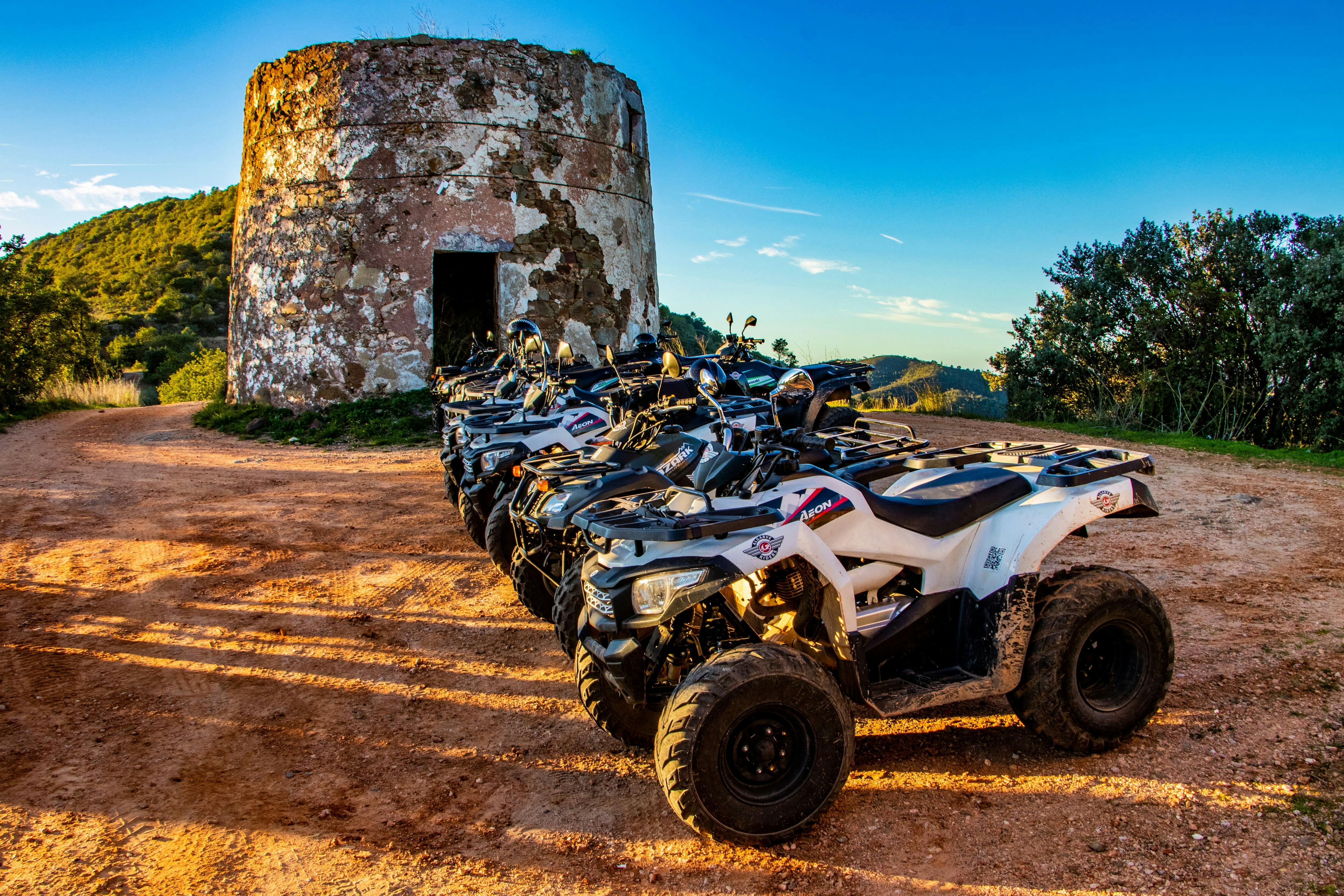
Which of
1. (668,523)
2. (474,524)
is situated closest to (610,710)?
(668,523)

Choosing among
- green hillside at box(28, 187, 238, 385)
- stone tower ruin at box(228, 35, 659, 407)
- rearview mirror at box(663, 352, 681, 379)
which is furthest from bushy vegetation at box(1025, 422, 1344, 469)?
green hillside at box(28, 187, 238, 385)

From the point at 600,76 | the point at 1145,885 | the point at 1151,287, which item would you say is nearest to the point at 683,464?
the point at 1145,885

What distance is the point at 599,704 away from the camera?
3467 mm

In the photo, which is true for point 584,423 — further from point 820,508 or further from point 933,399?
point 933,399

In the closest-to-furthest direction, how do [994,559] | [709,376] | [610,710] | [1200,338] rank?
1. [994,559]
2. [610,710]
3. [709,376]
4. [1200,338]

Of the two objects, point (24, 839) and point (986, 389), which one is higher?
point (986, 389)

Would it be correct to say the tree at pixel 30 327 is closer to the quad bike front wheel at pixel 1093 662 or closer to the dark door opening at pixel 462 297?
the dark door opening at pixel 462 297

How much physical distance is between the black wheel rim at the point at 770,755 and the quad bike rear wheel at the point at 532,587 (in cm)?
214

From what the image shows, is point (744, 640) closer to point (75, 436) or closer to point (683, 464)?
point (683, 464)

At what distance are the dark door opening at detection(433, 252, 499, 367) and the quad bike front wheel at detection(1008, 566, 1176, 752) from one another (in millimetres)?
13479

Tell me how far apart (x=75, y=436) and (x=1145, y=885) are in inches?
586

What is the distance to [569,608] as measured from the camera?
4016 millimetres

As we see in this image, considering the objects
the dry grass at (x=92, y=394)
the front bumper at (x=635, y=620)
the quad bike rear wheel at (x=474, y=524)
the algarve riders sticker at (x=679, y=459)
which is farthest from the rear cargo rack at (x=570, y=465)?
the dry grass at (x=92, y=394)

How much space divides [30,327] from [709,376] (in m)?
18.0
